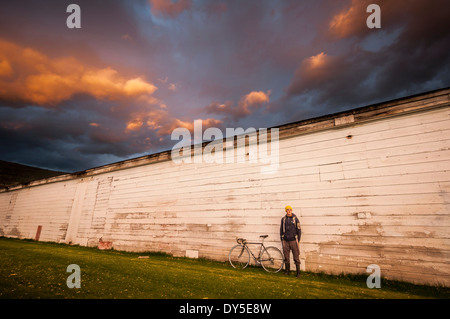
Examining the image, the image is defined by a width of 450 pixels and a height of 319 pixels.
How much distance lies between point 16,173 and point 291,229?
5025 centimetres

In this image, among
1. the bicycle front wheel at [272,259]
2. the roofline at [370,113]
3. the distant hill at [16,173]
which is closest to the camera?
the roofline at [370,113]

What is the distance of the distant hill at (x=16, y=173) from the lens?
115 ft

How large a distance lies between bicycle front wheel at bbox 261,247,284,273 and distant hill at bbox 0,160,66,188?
42.5 metres

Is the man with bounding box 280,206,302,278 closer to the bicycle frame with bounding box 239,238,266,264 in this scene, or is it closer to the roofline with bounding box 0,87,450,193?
the bicycle frame with bounding box 239,238,266,264

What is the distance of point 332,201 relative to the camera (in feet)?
21.9

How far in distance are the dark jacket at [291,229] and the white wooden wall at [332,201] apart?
1.58 ft

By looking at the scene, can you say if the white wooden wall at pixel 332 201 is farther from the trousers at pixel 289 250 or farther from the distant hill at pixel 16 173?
the distant hill at pixel 16 173

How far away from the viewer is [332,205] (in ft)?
21.8

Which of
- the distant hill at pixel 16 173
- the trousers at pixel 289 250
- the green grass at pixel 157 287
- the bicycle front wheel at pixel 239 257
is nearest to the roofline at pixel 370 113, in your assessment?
the trousers at pixel 289 250

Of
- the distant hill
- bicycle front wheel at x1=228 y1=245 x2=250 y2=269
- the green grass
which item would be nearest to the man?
the green grass

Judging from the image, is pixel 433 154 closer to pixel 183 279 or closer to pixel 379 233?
pixel 379 233

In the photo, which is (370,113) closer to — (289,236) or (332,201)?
(332,201)

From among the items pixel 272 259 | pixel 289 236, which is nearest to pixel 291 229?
pixel 289 236
